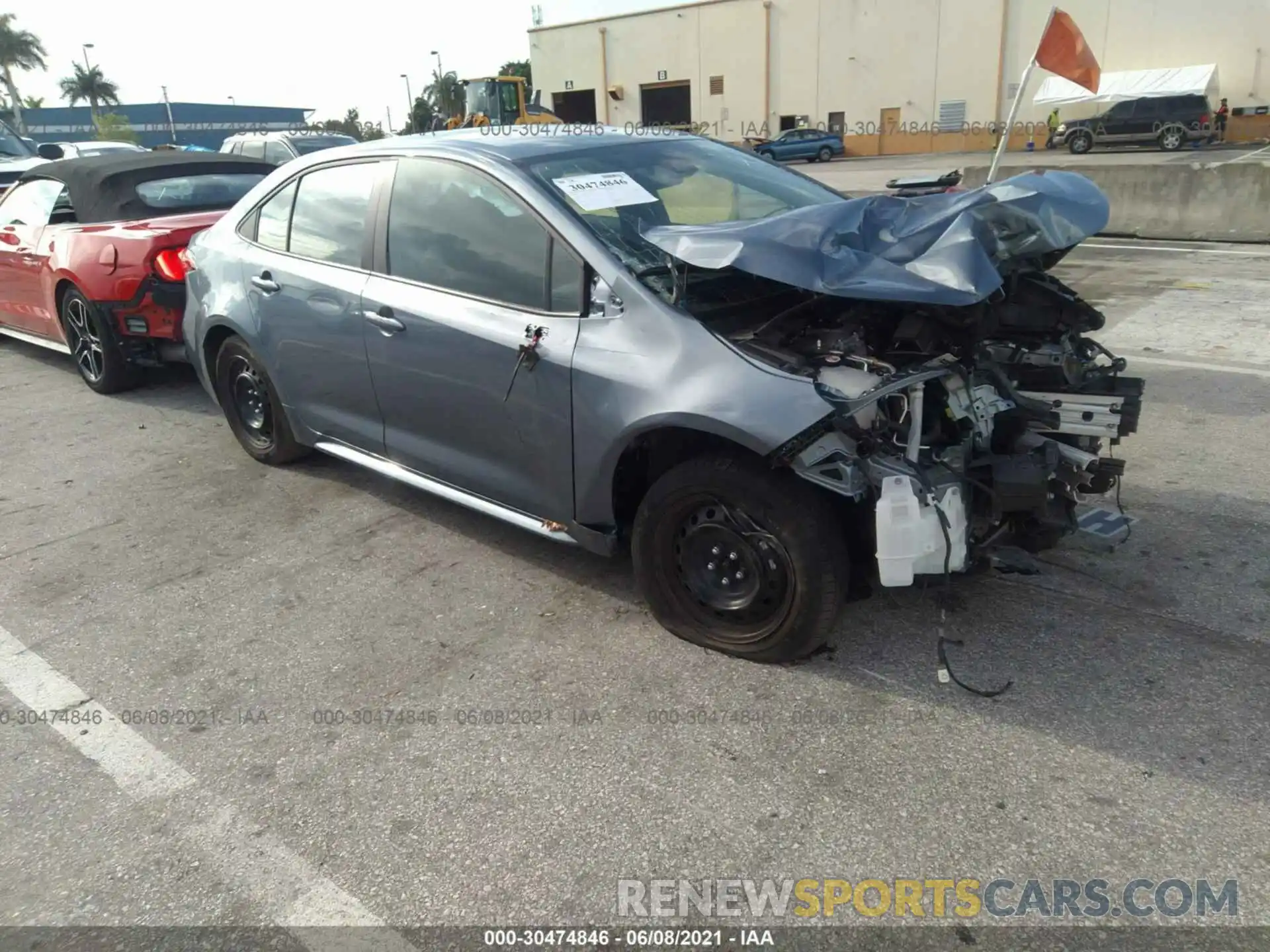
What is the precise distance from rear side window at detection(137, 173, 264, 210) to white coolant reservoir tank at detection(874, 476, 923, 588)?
6257mm

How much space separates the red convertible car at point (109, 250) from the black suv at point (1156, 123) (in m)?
34.7

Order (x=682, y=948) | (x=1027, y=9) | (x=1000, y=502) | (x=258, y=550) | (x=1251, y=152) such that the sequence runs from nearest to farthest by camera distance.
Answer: (x=682, y=948) < (x=1000, y=502) < (x=258, y=550) < (x=1251, y=152) < (x=1027, y=9)

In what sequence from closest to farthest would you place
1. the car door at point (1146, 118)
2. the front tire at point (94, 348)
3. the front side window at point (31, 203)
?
the front tire at point (94, 348)
the front side window at point (31, 203)
the car door at point (1146, 118)

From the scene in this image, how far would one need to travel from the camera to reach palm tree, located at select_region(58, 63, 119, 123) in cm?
7688

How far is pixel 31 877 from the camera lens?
2436mm

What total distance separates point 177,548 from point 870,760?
333 cm

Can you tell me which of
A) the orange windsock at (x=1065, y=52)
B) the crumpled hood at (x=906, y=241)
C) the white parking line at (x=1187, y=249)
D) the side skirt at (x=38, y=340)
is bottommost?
the white parking line at (x=1187, y=249)

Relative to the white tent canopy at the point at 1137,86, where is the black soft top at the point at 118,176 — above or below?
below

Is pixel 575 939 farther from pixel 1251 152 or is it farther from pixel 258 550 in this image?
pixel 1251 152

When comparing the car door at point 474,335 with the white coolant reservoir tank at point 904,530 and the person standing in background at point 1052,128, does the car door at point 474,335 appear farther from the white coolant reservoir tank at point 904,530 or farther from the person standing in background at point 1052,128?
the person standing in background at point 1052,128

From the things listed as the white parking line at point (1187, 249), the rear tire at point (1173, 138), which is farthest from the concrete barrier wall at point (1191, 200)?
the rear tire at point (1173, 138)

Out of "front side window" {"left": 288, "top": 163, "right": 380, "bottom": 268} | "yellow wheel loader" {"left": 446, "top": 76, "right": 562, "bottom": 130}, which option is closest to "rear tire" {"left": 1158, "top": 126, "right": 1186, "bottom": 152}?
"yellow wheel loader" {"left": 446, "top": 76, "right": 562, "bottom": 130}

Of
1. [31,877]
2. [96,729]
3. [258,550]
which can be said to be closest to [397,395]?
[258,550]

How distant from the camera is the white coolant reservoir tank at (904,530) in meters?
2.80
